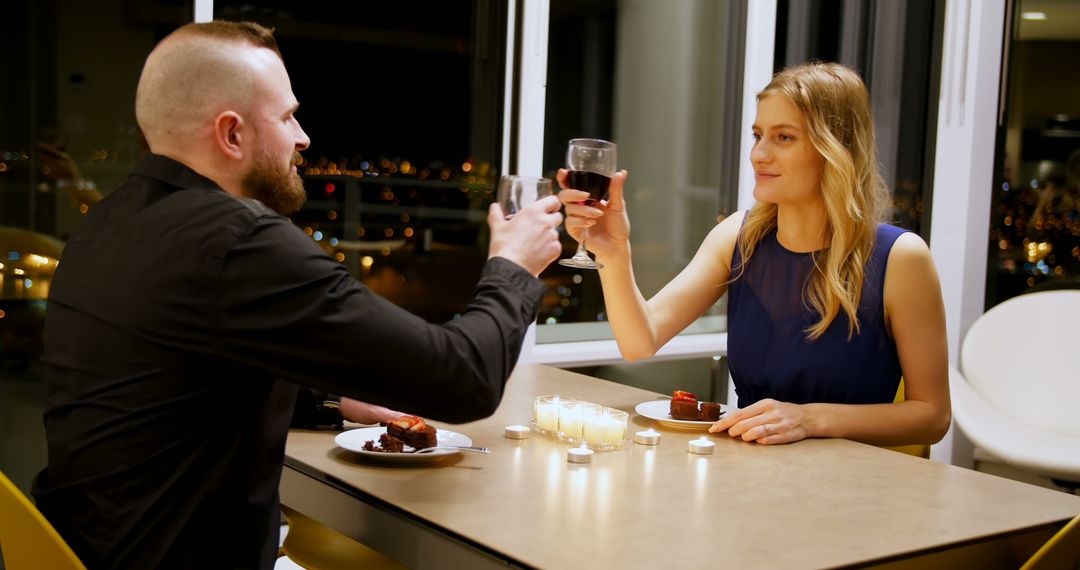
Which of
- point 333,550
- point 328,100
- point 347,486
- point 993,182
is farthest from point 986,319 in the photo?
point 347,486

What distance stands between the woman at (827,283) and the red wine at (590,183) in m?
0.06

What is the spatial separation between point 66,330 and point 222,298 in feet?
0.80

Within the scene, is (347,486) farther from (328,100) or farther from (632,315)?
(328,100)

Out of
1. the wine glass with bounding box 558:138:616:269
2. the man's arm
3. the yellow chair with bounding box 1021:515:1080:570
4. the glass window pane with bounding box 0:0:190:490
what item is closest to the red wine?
the wine glass with bounding box 558:138:616:269

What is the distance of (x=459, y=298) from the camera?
4.20m

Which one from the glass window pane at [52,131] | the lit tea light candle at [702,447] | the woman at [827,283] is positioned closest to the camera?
the lit tea light candle at [702,447]

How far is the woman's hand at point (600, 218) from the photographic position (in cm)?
208

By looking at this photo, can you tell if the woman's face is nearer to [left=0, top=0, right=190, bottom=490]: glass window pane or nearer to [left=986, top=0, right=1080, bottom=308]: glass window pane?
[left=0, top=0, right=190, bottom=490]: glass window pane

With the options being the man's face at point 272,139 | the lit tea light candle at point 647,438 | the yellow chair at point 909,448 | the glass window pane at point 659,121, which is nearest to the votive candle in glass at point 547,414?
the lit tea light candle at point 647,438

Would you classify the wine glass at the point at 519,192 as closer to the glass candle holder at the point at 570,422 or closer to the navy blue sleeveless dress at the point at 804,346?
the glass candle holder at the point at 570,422

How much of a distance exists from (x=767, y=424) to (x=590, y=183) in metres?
0.57

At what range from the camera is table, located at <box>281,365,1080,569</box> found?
4.28 feet

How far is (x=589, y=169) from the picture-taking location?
2035 mm

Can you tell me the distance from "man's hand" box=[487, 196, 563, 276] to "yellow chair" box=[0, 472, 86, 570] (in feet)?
2.28
